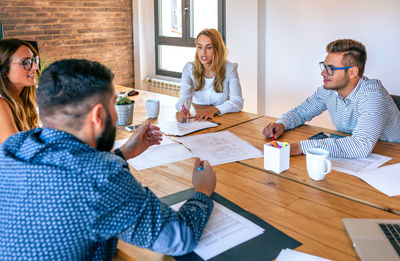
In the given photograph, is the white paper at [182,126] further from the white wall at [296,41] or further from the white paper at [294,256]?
the white wall at [296,41]

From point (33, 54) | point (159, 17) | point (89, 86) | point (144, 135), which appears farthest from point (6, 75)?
point (159, 17)

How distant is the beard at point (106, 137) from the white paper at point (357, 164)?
0.98m

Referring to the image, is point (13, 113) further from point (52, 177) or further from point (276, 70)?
point (276, 70)

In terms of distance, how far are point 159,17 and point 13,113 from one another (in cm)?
385

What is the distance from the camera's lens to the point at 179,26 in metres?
5.21

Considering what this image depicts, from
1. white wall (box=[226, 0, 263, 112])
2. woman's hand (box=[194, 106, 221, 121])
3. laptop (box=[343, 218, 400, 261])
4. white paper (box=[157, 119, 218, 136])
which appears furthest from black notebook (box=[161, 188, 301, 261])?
white wall (box=[226, 0, 263, 112])

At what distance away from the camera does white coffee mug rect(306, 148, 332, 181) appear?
4.73ft

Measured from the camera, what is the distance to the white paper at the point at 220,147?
173cm

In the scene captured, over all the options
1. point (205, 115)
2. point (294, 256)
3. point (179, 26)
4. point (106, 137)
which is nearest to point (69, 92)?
point (106, 137)

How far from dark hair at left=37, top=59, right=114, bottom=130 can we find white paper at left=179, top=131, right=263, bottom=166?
0.81 meters

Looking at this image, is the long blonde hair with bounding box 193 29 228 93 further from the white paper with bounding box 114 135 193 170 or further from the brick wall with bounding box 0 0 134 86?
the brick wall with bounding box 0 0 134 86

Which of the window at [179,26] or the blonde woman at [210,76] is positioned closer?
the blonde woman at [210,76]

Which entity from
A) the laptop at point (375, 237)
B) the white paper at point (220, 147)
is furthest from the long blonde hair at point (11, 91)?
the laptop at point (375, 237)

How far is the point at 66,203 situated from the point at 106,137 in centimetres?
22
